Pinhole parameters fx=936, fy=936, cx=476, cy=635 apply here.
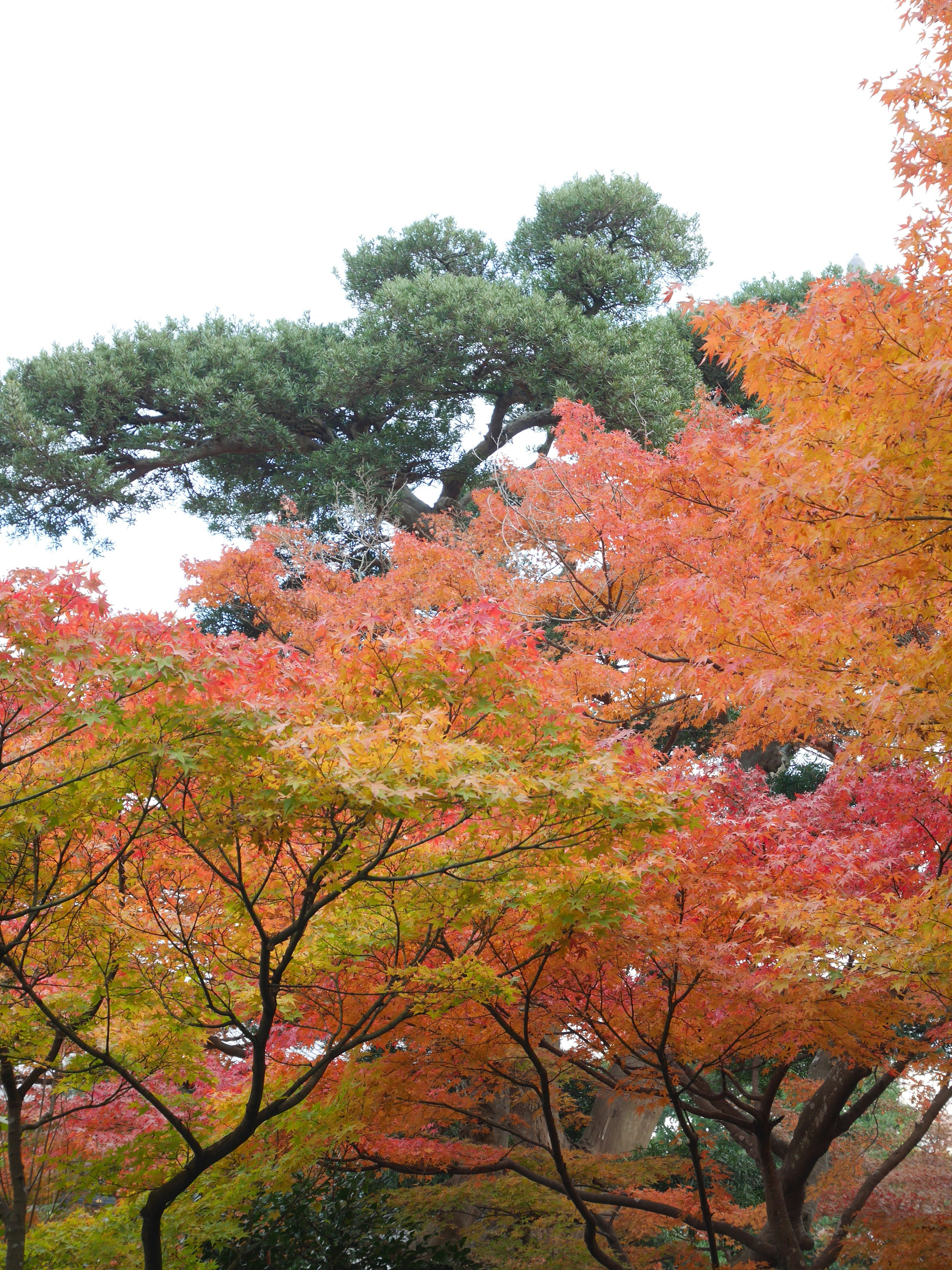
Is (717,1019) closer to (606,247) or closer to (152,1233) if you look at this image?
(152,1233)

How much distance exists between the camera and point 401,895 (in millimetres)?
5148

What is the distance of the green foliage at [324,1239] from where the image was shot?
635 centimetres

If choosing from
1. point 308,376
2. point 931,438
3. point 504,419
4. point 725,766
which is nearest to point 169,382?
point 308,376

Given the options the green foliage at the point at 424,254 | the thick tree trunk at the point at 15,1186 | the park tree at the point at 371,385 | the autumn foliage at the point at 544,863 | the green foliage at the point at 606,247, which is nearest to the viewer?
the autumn foliage at the point at 544,863

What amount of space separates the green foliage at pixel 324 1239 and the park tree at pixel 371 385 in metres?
12.1

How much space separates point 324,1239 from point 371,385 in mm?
14091

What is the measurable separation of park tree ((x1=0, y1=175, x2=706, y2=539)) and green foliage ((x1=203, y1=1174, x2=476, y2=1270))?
1208 centimetres

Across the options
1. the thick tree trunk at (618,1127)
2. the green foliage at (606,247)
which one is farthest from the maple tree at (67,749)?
the green foliage at (606,247)

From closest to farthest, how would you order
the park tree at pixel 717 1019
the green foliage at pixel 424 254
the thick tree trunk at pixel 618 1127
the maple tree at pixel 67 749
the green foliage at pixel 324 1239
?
the maple tree at pixel 67 749 < the park tree at pixel 717 1019 < the green foliage at pixel 324 1239 < the thick tree trunk at pixel 618 1127 < the green foliage at pixel 424 254

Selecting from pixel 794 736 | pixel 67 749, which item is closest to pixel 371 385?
pixel 794 736

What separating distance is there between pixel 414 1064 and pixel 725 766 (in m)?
3.67

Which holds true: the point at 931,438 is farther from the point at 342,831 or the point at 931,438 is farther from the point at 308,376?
the point at 308,376

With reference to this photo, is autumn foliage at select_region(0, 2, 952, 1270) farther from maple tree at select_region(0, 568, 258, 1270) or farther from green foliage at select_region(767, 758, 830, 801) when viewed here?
green foliage at select_region(767, 758, 830, 801)

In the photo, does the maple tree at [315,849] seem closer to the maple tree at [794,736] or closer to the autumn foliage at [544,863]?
the autumn foliage at [544,863]
